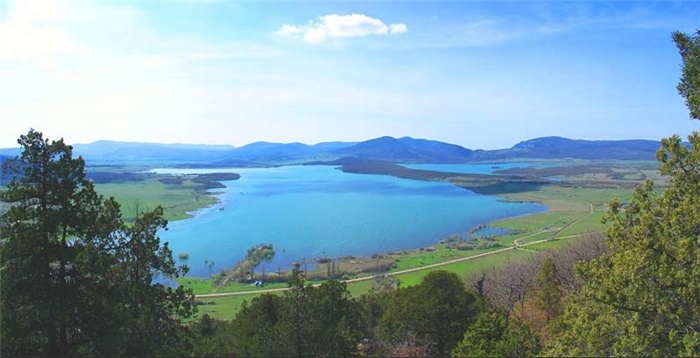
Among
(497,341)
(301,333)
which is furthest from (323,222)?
(497,341)

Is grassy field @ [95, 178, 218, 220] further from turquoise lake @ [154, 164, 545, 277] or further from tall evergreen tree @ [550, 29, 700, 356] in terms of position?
tall evergreen tree @ [550, 29, 700, 356]

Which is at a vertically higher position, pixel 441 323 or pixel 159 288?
pixel 159 288

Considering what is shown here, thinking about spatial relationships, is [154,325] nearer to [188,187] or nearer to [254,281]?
[254,281]

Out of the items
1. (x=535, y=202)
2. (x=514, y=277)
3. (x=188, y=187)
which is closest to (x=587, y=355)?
(x=514, y=277)

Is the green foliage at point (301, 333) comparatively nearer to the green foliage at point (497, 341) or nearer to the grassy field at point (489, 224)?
the green foliage at point (497, 341)

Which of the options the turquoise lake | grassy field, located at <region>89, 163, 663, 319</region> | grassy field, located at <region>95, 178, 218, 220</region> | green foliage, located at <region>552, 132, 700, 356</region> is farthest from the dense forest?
grassy field, located at <region>95, 178, 218, 220</region>

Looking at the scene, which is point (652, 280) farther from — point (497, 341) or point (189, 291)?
point (189, 291)
